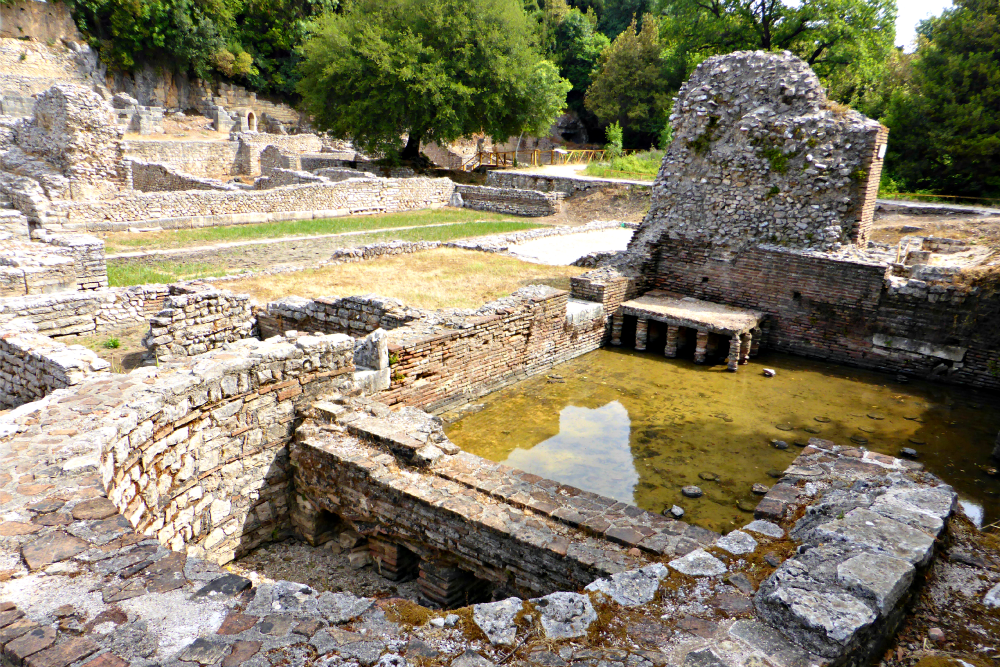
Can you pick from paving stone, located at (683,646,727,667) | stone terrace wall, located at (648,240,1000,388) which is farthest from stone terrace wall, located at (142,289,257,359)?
stone terrace wall, located at (648,240,1000,388)

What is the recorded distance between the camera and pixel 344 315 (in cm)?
948

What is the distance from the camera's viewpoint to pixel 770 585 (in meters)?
2.97

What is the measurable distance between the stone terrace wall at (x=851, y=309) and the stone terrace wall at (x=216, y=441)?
8569mm

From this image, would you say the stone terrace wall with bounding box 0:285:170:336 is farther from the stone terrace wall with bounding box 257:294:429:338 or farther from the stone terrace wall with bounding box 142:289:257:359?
the stone terrace wall with bounding box 257:294:429:338

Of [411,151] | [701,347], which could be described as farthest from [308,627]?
[411,151]

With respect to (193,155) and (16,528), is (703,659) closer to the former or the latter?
(16,528)

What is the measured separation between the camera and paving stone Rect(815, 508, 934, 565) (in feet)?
10.2

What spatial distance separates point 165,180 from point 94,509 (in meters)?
21.9

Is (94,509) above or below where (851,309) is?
above

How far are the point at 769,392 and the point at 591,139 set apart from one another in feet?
134

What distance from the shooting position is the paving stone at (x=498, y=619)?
289cm

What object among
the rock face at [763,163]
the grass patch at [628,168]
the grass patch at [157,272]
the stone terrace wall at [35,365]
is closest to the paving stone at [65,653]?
the stone terrace wall at [35,365]

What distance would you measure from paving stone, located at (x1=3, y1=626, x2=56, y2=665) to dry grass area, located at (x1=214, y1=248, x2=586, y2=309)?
28.9ft

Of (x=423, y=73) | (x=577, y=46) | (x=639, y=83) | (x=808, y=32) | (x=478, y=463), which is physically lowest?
(x=478, y=463)
